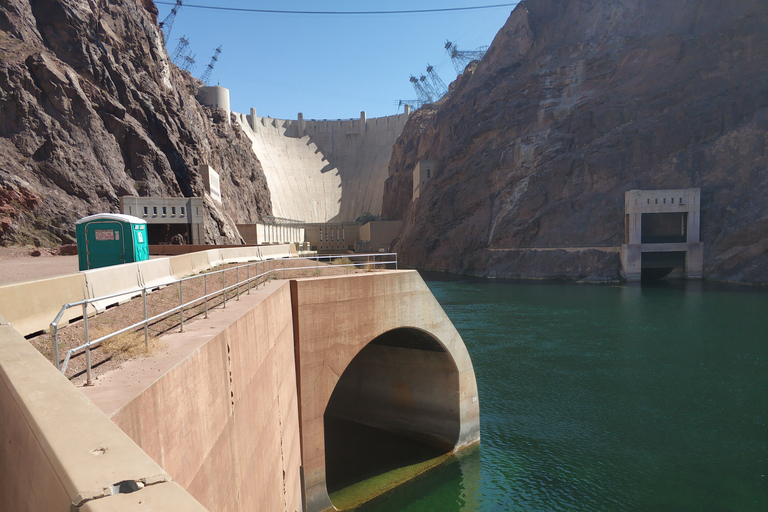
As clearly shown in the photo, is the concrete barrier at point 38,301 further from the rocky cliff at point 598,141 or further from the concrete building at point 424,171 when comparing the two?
the concrete building at point 424,171

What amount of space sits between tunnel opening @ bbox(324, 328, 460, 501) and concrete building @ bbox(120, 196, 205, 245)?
92.5 feet

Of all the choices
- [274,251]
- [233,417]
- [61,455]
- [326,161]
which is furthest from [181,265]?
[326,161]

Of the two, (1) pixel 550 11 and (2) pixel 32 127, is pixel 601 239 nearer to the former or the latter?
(1) pixel 550 11

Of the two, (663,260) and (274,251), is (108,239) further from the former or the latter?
(663,260)

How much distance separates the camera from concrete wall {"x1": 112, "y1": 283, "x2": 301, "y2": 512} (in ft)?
15.7

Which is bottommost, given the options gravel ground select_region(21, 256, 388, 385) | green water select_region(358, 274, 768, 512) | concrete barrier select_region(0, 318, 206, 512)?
green water select_region(358, 274, 768, 512)

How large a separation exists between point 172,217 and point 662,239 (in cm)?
5269

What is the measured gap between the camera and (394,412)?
710 inches

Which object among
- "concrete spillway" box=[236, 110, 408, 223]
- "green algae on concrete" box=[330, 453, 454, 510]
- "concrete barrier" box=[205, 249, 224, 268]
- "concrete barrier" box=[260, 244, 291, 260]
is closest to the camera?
"green algae on concrete" box=[330, 453, 454, 510]

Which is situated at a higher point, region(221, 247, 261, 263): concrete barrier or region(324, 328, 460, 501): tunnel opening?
region(221, 247, 261, 263): concrete barrier

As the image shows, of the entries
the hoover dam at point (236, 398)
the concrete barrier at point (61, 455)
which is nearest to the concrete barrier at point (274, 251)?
the hoover dam at point (236, 398)

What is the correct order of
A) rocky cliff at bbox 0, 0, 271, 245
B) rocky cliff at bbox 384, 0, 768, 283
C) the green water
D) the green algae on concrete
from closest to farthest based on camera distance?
the green water
the green algae on concrete
rocky cliff at bbox 0, 0, 271, 245
rocky cliff at bbox 384, 0, 768, 283

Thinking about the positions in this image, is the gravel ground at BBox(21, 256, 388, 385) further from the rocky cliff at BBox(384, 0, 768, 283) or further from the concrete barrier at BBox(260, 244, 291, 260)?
the rocky cliff at BBox(384, 0, 768, 283)

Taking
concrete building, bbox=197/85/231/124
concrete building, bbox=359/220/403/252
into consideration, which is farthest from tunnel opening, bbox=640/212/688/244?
concrete building, bbox=197/85/231/124
